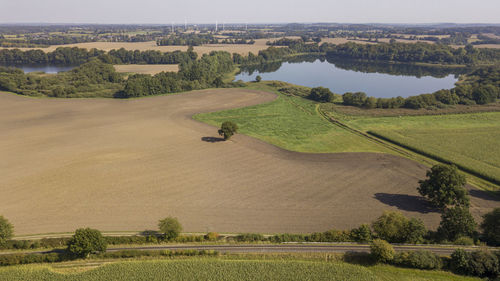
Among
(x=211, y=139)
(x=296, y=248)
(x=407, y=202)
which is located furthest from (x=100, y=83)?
(x=407, y=202)

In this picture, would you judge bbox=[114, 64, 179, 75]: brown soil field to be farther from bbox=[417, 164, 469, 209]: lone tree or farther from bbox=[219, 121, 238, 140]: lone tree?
bbox=[417, 164, 469, 209]: lone tree

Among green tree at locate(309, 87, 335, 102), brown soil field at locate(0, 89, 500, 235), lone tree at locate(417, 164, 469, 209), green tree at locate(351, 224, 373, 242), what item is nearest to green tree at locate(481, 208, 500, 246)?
lone tree at locate(417, 164, 469, 209)

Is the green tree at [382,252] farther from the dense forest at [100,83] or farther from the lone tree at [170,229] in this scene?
the dense forest at [100,83]

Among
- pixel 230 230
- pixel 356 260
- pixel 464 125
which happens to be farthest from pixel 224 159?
pixel 464 125

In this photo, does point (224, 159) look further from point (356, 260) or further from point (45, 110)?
point (45, 110)

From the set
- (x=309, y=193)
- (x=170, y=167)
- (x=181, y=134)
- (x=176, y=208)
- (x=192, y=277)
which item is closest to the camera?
(x=192, y=277)
